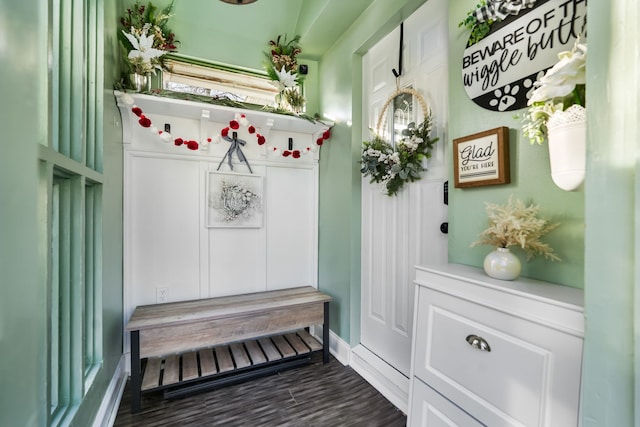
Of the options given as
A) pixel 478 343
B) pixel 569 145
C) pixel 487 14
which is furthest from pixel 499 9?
pixel 478 343

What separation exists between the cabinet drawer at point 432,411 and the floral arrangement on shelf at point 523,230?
0.69 m

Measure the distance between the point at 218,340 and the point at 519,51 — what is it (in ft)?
8.13

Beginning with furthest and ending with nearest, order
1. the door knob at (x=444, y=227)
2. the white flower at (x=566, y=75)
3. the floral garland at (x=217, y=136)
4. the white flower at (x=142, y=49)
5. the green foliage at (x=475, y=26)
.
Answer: the floral garland at (x=217, y=136)
the white flower at (x=142, y=49)
the door knob at (x=444, y=227)
the green foliage at (x=475, y=26)
the white flower at (x=566, y=75)

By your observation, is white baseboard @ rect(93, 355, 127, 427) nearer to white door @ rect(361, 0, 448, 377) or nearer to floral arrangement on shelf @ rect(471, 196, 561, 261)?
white door @ rect(361, 0, 448, 377)

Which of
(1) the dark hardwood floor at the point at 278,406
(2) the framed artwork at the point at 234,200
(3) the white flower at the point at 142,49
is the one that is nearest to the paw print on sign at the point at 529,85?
(1) the dark hardwood floor at the point at 278,406

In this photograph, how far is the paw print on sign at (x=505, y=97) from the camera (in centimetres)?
127

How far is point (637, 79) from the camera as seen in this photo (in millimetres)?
630

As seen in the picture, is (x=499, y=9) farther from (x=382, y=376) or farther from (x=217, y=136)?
(x=382, y=376)

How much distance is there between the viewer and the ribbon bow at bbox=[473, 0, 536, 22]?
1230 mm

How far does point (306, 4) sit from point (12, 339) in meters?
3.02

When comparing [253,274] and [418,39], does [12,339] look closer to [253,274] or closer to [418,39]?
[253,274]

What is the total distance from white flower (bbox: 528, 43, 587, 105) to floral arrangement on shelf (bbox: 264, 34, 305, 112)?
2068 millimetres

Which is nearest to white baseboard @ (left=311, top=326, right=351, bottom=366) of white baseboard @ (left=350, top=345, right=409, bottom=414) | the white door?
white baseboard @ (left=350, top=345, right=409, bottom=414)

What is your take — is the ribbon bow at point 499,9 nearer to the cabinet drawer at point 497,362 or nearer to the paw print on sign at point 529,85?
the paw print on sign at point 529,85
